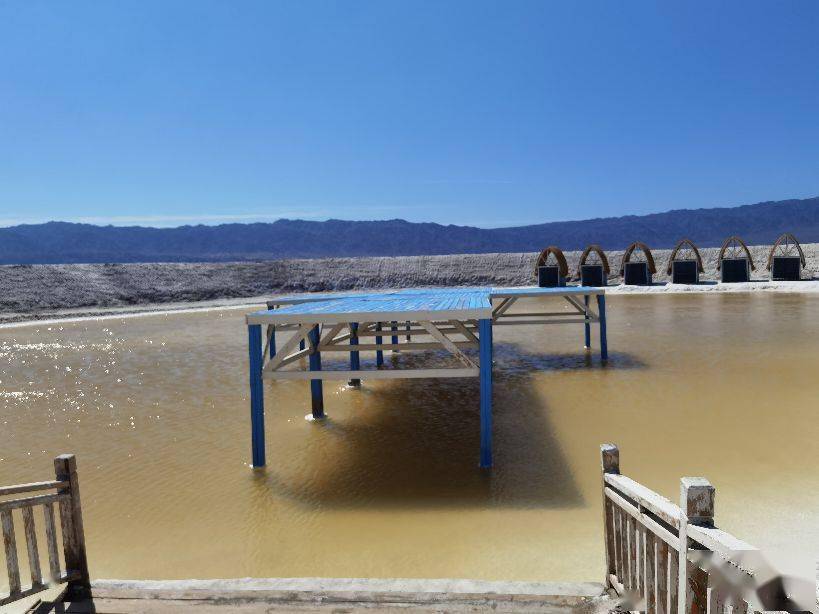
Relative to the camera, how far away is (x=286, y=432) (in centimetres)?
950

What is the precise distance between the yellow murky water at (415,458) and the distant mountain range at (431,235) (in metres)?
168

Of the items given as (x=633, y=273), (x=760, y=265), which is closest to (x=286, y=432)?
(x=633, y=273)

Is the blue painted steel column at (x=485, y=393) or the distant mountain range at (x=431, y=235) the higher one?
the distant mountain range at (x=431, y=235)

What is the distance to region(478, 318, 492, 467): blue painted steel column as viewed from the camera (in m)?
Result: 7.23

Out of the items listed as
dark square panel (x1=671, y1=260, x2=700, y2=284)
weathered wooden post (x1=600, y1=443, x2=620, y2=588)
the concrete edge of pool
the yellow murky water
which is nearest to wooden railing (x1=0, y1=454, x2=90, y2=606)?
the concrete edge of pool

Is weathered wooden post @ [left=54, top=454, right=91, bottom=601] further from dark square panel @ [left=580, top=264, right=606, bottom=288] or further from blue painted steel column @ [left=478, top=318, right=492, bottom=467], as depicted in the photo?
dark square panel @ [left=580, top=264, right=606, bottom=288]

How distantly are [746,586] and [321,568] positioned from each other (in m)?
4.01

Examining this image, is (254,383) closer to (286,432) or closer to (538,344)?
(286,432)

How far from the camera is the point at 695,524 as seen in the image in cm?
257

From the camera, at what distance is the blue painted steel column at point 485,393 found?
723 cm

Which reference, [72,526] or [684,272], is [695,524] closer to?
[72,526]

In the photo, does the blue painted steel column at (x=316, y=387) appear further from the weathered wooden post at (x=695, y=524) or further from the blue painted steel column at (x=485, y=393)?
the weathered wooden post at (x=695, y=524)

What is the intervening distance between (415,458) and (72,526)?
179 inches

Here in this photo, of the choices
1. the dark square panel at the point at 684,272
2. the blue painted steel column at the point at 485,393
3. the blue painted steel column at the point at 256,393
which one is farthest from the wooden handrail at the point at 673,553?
the dark square panel at the point at 684,272
